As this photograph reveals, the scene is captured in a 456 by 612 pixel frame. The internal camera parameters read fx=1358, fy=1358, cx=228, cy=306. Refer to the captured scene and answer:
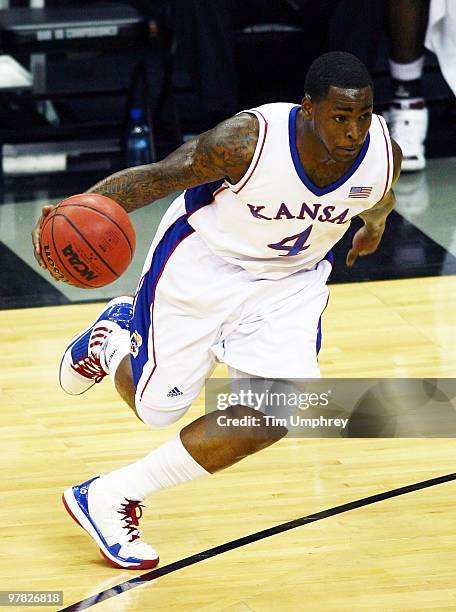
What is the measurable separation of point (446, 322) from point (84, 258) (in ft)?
7.64

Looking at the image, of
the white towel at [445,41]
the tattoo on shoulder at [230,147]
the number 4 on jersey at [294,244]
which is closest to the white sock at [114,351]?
the number 4 on jersey at [294,244]

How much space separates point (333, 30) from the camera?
302 inches

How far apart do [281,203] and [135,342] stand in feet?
2.08

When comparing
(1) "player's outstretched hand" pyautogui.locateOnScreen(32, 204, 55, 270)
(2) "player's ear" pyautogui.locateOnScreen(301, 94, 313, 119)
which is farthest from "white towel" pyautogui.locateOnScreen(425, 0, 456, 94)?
(1) "player's outstretched hand" pyautogui.locateOnScreen(32, 204, 55, 270)

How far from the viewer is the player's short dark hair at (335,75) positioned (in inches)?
138

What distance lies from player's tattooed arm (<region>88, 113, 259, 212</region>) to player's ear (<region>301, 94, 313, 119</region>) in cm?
14

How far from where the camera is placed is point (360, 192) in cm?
372

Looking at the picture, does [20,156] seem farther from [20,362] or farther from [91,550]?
[91,550]

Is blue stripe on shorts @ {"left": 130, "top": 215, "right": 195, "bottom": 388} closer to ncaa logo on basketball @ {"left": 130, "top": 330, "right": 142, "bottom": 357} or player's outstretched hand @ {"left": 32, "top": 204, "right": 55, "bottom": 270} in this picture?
ncaa logo on basketball @ {"left": 130, "top": 330, "right": 142, "bottom": 357}

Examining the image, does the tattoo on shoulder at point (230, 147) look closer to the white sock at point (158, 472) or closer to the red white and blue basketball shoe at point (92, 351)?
the white sock at point (158, 472)

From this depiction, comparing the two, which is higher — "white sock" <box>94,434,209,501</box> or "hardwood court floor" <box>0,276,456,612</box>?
"white sock" <box>94,434,209,501</box>

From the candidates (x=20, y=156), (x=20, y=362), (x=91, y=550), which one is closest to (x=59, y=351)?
(x=20, y=362)

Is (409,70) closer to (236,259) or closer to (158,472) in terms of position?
(236,259)

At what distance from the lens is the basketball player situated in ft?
11.8
